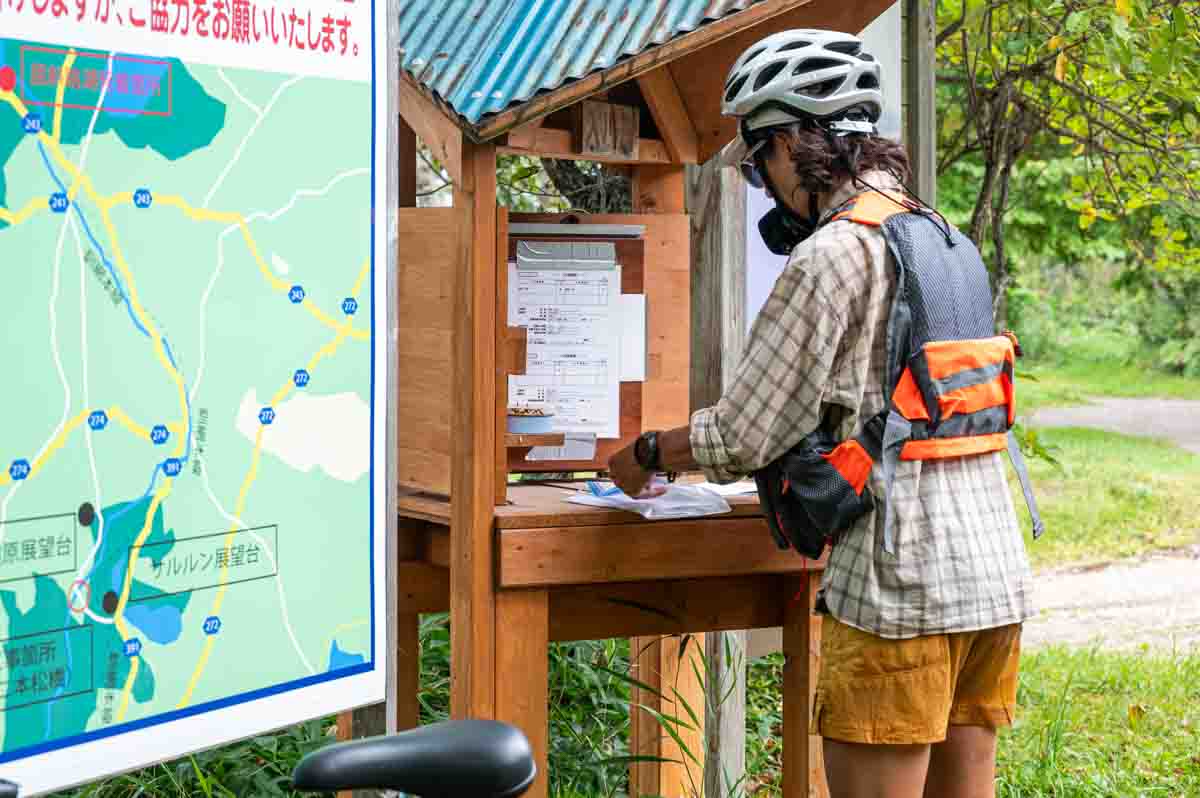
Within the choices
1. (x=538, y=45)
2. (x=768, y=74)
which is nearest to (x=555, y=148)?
(x=538, y=45)

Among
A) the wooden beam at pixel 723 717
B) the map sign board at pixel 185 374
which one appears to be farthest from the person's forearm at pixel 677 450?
the wooden beam at pixel 723 717

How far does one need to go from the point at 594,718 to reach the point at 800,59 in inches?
105

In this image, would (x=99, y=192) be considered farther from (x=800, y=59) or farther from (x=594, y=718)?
(x=594, y=718)

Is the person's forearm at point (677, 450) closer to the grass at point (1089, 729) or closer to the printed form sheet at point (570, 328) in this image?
the printed form sheet at point (570, 328)

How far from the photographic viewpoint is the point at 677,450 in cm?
306

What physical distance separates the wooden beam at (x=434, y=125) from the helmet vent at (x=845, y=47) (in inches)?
30.5

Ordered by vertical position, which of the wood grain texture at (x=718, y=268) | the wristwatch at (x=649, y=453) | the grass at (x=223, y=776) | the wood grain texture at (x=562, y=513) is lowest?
the grass at (x=223, y=776)

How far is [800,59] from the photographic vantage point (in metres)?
2.96

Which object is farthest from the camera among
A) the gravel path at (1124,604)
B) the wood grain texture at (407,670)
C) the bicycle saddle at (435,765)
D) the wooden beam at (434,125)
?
the gravel path at (1124,604)

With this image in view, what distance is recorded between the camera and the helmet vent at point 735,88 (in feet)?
9.92

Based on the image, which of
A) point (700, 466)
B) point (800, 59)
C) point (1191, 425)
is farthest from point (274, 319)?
point (1191, 425)

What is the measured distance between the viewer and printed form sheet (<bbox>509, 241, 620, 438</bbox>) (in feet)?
12.0

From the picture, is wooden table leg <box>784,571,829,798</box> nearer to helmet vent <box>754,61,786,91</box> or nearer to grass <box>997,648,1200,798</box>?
helmet vent <box>754,61,786,91</box>

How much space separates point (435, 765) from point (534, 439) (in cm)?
208
